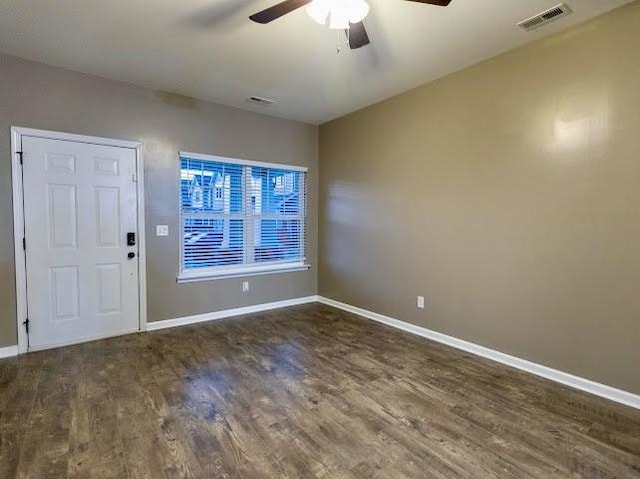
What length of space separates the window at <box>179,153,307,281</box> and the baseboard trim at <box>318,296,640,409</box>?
163 centimetres

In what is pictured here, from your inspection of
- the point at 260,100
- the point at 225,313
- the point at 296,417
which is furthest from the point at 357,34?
the point at 225,313

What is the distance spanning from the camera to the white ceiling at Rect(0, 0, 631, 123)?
7.86ft

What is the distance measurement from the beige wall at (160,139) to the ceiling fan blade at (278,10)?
2.44m

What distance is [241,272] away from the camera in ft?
15.0

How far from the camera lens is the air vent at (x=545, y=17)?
238cm

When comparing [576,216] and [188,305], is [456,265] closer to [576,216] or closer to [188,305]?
[576,216]

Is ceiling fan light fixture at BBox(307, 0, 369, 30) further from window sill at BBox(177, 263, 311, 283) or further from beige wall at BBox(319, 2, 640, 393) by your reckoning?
window sill at BBox(177, 263, 311, 283)

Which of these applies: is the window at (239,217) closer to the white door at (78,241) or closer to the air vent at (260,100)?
the white door at (78,241)

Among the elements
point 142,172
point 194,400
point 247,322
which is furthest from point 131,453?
point 142,172

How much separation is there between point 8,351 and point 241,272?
239 centimetres

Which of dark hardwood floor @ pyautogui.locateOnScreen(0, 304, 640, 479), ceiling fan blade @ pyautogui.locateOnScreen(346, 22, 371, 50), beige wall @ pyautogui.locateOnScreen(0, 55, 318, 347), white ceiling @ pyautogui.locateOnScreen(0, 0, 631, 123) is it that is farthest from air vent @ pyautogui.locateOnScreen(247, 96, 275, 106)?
dark hardwood floor @ pyautogui.locateOnScreen(0, 304, 640, 479)

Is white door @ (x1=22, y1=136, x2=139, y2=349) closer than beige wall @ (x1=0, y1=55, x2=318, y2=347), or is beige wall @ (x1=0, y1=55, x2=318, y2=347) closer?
beige wall @ (x1=0, y1=55, x2=318, y2=347)

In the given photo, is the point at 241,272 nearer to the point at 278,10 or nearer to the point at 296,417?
the point at 296,417

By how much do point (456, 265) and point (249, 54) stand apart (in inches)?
111
